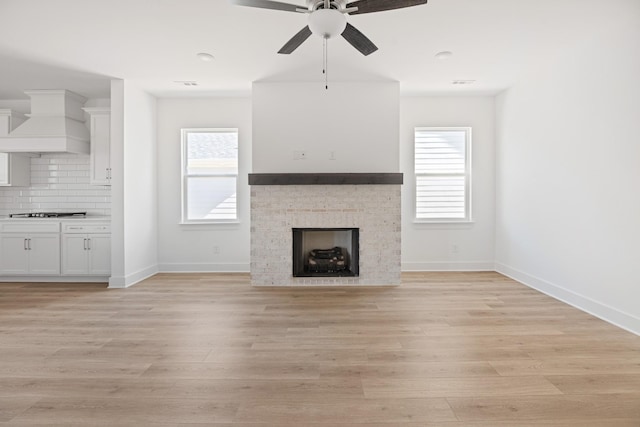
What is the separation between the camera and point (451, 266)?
5.82 meters

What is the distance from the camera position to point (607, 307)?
3.46 metres

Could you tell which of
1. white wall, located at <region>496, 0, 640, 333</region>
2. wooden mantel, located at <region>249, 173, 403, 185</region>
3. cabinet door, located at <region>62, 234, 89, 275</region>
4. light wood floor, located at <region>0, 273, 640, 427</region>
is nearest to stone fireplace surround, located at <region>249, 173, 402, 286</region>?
wooden mantel, located at <region>249, 173, 403, 185</region>

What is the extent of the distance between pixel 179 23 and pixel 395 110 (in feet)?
9.27

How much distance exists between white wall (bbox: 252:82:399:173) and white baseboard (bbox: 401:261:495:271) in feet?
5.71

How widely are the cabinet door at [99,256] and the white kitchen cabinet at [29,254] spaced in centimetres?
47

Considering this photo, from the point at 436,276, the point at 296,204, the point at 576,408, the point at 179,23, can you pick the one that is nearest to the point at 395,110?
the point at 296,204

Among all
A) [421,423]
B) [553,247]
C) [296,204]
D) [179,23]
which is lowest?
[421,423]

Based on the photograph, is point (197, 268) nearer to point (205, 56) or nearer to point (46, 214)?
point (46, 214)

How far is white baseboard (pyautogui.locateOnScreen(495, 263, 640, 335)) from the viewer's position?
10.5 ft

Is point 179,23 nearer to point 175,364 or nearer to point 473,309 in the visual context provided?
point 175,364

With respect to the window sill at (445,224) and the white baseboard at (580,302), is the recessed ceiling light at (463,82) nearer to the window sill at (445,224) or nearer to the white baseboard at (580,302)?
the window sill at (445,224)

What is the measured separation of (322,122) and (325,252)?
1.80m

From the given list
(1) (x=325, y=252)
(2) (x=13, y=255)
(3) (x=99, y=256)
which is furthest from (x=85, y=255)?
(1) (x=325, y=252)

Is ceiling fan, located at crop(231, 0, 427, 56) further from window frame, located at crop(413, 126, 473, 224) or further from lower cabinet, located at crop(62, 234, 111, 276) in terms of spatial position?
lower cabinet, located at crop(62, 234, 111, 276)
